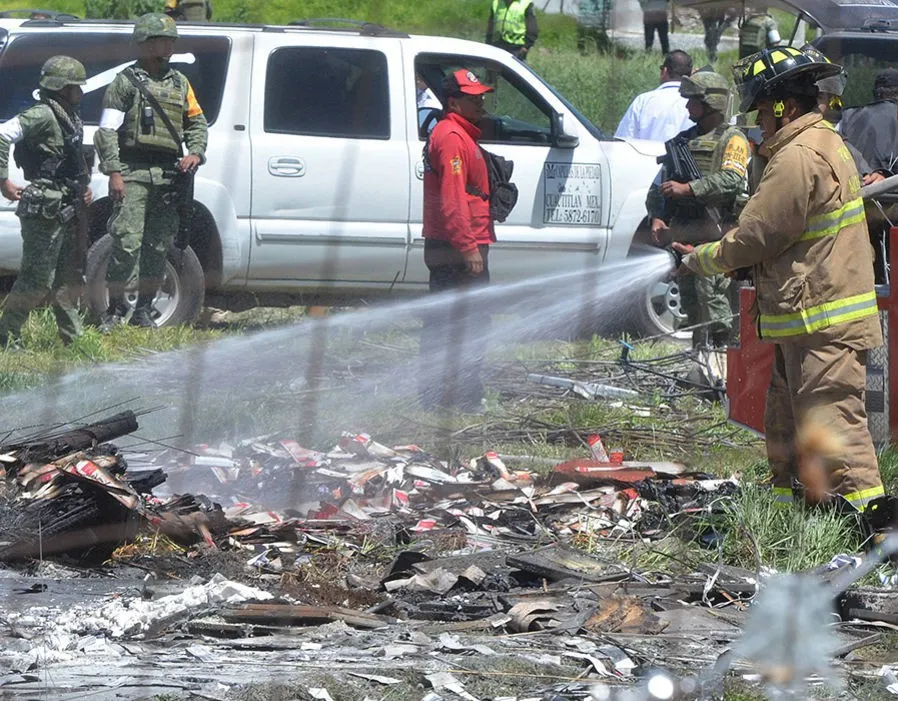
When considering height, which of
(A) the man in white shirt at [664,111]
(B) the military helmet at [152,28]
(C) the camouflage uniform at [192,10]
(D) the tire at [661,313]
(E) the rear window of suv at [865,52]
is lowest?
(D) the tire at [661,313]

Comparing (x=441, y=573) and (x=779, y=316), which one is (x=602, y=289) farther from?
(x=441, y=573)

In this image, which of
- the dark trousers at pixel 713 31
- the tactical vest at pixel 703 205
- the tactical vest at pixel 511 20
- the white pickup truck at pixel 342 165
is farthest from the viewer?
the dark trousers at pixel 713 31

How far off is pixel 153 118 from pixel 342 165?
1.32m

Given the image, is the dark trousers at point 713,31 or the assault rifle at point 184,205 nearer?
the assault rifle at point 184,205

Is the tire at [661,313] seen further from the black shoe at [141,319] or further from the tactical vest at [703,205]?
the black shoe at [141,319]

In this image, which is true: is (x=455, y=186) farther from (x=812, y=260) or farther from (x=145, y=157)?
(x=812, y=260)

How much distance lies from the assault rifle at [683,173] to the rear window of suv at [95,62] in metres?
3.02

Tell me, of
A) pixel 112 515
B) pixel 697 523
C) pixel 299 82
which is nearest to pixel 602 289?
pixel 299 82

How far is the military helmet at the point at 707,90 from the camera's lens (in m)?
8.51

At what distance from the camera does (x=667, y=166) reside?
8.74m

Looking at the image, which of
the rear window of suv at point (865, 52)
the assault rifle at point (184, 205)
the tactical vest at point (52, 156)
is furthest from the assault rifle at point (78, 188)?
the rear window of suv at point (865, 52)

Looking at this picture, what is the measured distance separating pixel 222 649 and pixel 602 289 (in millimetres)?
6314

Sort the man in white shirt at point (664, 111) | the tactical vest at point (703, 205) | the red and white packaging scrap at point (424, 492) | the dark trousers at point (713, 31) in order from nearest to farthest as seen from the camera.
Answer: the red and white packaging scrap at point (424, 492)
the tactical vest at point (703, 205)
the man in white shirt at point (664, 111)
the dark trousers at point (713, 31)

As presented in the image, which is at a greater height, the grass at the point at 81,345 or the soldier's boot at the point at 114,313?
the soldier's boot at the point at 114,313
